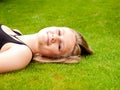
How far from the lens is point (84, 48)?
16.7ft

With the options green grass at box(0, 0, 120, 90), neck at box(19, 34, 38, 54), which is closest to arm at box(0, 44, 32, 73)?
green grass at box(0, 0, 120, 90)

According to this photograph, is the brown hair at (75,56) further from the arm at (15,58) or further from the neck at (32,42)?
the arm at (15,58)

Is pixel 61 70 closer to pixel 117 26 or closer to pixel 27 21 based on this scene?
pixel 117 26

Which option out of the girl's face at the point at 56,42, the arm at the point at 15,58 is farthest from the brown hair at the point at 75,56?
the arm at the point at 15,58

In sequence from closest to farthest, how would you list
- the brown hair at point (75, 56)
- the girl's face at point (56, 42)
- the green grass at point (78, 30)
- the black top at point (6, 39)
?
the green grass at point (78, 30) → the black top at point (6, 39) → the girl's face at point (56, 42) → the brown hair at point (75, 56)

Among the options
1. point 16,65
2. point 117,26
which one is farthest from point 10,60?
point 117,26

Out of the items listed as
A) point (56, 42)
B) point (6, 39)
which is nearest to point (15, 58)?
point (6, 39)

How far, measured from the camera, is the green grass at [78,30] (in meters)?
4.13

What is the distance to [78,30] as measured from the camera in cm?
723

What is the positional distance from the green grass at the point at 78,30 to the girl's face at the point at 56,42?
202mm

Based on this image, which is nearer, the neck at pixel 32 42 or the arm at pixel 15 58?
the arm at pixel 15 58

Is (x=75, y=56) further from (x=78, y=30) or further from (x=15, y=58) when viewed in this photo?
(x=78, y=30)

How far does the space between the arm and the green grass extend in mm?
90

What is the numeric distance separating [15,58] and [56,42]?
0.71 metres
